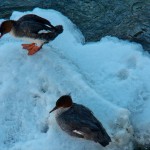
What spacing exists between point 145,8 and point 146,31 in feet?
2.08

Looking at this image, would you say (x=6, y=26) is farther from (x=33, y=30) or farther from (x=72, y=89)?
(x=72, y=89)

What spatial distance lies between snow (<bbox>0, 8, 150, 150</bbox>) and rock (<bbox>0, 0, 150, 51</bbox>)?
0.86 feet

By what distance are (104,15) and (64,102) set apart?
2651 mm

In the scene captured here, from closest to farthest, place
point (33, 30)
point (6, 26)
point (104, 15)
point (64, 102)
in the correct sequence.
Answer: point (64, 102)
point (33, 30)
point (6, 26)
point (104, 15)

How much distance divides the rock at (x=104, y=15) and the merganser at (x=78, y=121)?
1.92m

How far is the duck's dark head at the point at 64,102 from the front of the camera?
19.6 ft

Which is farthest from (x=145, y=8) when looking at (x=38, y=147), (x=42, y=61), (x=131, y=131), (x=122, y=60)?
(x=38, y=147)

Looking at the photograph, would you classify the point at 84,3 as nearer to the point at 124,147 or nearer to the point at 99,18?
the point at 99,18

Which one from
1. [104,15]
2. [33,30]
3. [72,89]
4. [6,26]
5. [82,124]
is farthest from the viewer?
[104,15]

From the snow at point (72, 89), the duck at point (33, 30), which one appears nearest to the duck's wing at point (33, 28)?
the duck at point (33, 30)

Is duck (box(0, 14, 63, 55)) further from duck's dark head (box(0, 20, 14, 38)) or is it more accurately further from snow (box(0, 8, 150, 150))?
snow (box(0, 8, 150, 150))

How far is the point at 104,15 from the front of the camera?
26.9 feet

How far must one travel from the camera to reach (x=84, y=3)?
849 cm

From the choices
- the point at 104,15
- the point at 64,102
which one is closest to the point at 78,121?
the point at 64,102
